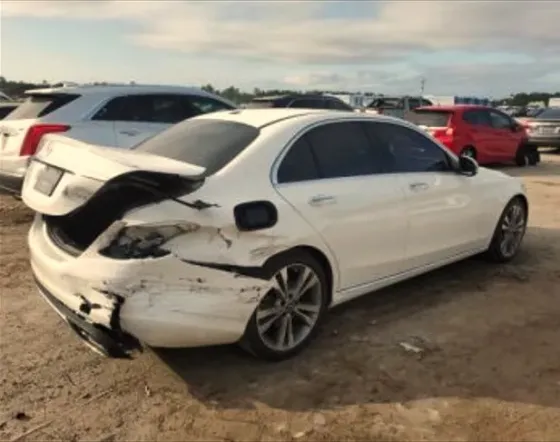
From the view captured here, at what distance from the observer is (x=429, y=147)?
5762 millimetres

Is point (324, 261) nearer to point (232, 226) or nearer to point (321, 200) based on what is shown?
point (321, 200)

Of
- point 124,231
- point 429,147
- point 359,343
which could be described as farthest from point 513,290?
point 124,231

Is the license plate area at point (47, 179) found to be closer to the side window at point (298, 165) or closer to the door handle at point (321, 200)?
the side window at point (298, 165)

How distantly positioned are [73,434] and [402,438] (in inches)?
66.4

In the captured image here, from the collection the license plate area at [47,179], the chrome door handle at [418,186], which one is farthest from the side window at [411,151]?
the license plate area at [47,179]

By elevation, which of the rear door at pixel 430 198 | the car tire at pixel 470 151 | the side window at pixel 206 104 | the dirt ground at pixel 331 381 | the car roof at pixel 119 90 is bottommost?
the dirt ground at pixel 331 381

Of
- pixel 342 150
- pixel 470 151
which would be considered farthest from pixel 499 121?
pixel 342 150

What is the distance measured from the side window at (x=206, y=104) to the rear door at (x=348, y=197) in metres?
4.96

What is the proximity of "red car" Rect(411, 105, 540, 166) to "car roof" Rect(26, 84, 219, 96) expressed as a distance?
23.2ft

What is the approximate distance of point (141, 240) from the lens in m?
3.70

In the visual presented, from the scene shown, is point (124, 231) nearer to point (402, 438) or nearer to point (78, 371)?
point (78, 371)

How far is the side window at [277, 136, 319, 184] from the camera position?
4.38m

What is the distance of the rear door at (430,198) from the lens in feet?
17.5

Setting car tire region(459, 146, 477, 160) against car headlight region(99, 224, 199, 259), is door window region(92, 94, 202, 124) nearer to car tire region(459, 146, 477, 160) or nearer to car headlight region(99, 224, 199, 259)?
car headlight region(99, 224, 199, 259)
